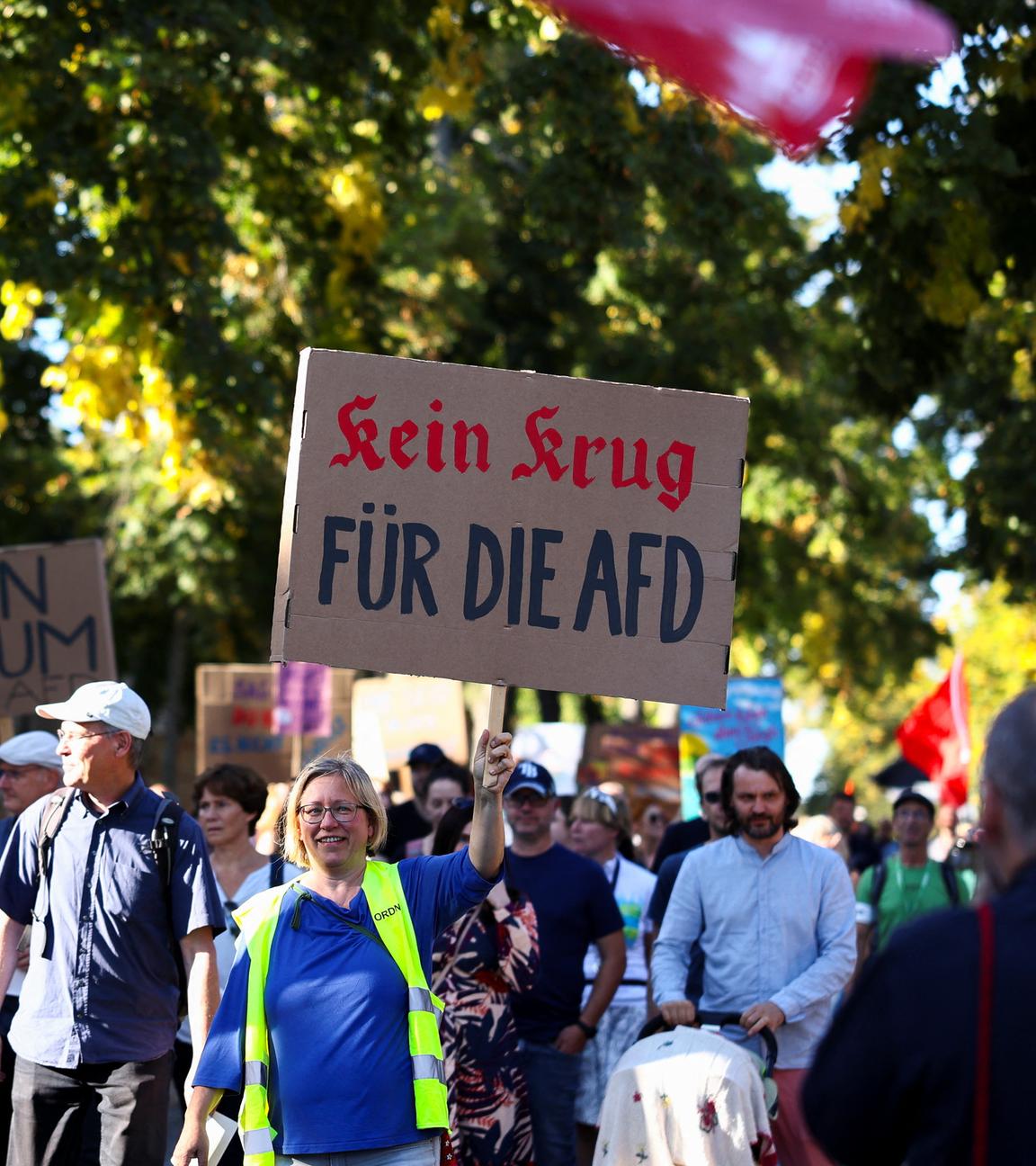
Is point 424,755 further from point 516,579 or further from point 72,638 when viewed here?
point 516,579

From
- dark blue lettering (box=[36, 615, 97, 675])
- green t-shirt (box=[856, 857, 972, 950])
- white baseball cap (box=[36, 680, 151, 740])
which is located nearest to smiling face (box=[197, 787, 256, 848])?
white baseball cap (box=[36, 680, 151, 740])

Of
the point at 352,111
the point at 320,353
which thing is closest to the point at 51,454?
the point at 352,111

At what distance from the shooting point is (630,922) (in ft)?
27.1

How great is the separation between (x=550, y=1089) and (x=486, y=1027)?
897mm

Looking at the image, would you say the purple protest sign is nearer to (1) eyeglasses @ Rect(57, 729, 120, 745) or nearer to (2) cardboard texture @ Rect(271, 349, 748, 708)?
(1) eyeglasses @ Rect(57, 729, 120, 745)

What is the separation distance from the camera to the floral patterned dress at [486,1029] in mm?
6133

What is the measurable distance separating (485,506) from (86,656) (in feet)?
15.5

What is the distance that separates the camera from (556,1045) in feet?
22.8

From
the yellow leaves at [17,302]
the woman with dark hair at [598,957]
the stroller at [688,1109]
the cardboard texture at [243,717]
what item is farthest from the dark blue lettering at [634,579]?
the cardboard texture at [243,717]

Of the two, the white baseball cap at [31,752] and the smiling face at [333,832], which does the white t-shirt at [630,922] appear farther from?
the smiling face at [333,832]

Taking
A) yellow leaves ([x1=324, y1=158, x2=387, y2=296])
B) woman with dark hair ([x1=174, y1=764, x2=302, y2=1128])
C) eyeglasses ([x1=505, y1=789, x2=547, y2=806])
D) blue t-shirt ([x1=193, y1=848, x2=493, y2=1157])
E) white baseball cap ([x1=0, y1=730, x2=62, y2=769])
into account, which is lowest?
blue t-shirt ([x1=193, y1=848, x2=493, y2=1157])

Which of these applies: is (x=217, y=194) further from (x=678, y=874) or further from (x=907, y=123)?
(x=678, y=874)

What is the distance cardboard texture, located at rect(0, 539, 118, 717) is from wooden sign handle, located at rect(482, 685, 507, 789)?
4.69 meters

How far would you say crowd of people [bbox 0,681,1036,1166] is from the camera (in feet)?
8.20
